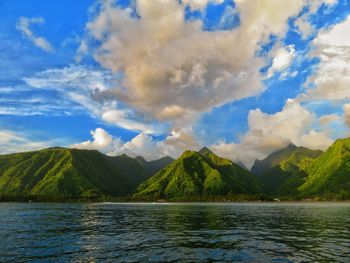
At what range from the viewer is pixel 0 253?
1864 inches

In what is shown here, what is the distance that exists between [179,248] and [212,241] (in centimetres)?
957

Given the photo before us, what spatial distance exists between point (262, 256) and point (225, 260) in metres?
5.62

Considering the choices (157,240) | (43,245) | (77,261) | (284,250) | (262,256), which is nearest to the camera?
(77,261)

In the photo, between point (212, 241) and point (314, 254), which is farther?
point (212, 241)

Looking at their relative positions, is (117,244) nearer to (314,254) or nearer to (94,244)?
(94,244)

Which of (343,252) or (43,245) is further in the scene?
(43,245)

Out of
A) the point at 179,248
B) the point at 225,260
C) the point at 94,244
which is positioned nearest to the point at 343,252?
the point at 225,260

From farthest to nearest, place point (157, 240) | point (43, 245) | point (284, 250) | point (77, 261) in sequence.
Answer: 1. point (157, 240)
2. point (43, 245)
3. point (284, 250)
4. point (77, 261)

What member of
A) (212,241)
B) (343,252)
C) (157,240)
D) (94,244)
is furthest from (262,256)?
(94,244)

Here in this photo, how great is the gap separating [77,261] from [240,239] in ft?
98.7

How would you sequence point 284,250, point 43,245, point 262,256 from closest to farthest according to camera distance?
point 262,256, point 284,250, point 43,245

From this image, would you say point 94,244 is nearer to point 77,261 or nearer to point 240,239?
point 77,261

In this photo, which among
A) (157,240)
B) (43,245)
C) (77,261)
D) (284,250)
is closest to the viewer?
(77,261)

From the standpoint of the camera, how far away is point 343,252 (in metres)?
47.2
